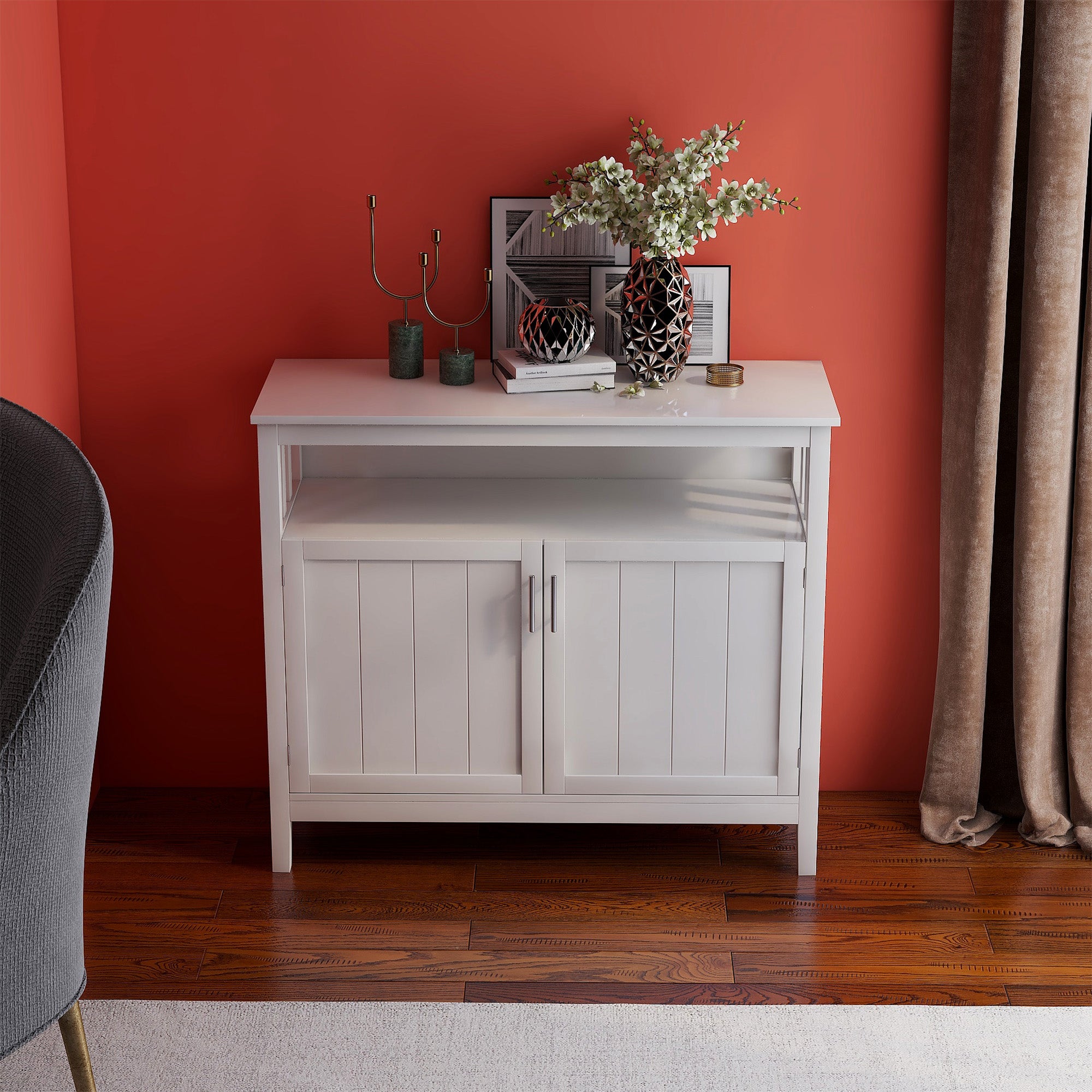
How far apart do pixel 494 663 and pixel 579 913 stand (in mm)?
462

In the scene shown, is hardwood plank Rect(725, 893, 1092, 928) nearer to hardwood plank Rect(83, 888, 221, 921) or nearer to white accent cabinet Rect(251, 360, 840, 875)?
white accent cabinet Rect(251, 360, 840, 875)

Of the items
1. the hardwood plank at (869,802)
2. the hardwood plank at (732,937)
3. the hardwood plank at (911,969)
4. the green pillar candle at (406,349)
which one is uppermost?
the green pillar candle at (406,349)

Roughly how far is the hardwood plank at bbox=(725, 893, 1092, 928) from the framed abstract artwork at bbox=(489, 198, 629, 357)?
108cm

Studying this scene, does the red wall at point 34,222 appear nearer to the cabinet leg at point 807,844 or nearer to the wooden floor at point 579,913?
the wooden floor at point 579,913

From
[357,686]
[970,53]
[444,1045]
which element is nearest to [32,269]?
[357,686]

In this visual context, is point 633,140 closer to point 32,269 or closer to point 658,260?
point 658,260

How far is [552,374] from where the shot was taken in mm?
2293

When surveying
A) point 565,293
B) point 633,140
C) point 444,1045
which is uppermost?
point 633,140

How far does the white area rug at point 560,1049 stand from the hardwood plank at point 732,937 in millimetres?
156

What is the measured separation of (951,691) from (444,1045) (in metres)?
1.15

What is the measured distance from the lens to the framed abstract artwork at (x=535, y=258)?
2424 millimetres

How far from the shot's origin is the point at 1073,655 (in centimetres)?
244

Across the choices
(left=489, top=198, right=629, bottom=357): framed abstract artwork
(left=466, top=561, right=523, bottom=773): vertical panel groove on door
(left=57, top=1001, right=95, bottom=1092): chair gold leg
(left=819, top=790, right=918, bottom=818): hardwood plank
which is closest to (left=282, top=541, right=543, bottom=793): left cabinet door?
(left=466, top=561, right=523, bottom=773): vertical panel groove on door

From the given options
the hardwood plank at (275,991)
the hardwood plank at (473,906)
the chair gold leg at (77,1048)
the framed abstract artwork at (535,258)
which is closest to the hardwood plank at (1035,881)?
the hardwood plank at (473,906)
